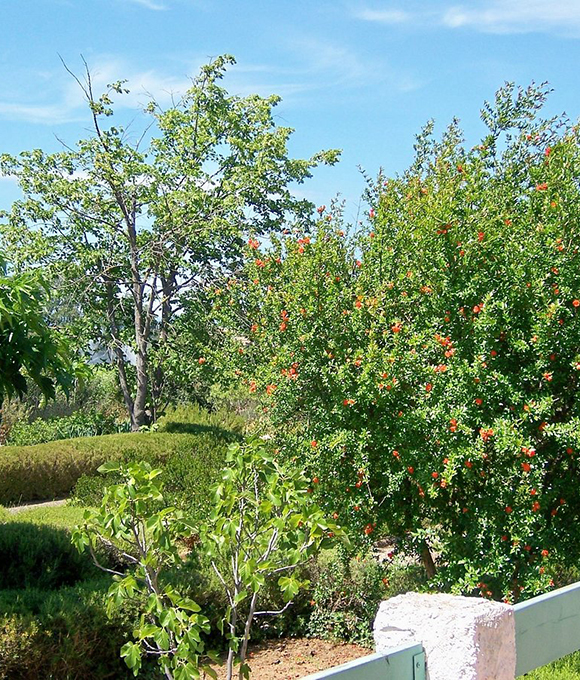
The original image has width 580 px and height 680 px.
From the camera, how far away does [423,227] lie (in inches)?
213

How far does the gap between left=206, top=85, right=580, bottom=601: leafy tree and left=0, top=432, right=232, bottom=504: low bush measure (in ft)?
21.6

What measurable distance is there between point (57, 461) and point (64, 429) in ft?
9.57

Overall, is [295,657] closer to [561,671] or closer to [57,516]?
[561,671]

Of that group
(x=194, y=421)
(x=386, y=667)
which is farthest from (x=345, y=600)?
(x=194, y=421)

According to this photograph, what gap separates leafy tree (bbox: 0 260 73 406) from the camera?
5.18 m

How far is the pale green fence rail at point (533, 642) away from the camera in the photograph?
79.3 inches

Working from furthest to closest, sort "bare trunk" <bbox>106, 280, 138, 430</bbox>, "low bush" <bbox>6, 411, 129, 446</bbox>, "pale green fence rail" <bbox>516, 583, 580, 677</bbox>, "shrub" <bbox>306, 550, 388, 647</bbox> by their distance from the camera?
"low bush" <bbox>6, 411, 129, 446</bbox> < "bare trunk" <bbox>106, 280, 138, 430</bbox> < "shrub" <bbox>306, 550, 388, 647</bbox> < "pale green fence rail" <bbox>516, 583, 580, 677</bbox>

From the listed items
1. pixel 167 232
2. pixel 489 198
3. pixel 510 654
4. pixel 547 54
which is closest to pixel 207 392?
pixel 167 232

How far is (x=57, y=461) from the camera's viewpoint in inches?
488

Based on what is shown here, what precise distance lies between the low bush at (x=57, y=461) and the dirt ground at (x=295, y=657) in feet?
20.6

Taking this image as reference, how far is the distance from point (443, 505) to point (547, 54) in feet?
16.8

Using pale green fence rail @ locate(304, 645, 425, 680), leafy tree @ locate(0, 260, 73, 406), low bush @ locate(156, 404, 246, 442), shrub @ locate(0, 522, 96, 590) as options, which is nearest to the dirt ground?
shrub @ locate(0, 522, 96, 590)

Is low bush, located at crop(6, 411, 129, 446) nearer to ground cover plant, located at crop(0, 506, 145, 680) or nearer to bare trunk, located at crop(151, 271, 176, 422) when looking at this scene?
bare trunk, located at crop(151, 271, 176, 422)

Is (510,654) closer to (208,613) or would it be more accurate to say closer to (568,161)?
(208,613)
